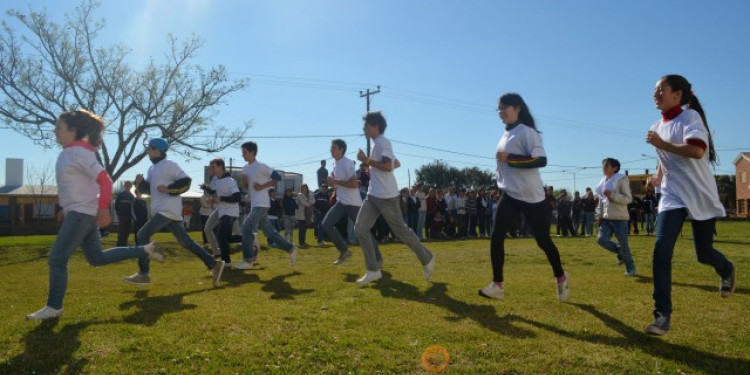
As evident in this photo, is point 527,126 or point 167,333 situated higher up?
point 527,126

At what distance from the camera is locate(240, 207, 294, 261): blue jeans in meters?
8.54

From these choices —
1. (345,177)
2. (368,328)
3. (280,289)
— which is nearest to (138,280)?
(280,289)

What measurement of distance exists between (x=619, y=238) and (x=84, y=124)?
24.2 ft

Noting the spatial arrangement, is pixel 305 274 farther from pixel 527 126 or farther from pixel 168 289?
pixel 527 126

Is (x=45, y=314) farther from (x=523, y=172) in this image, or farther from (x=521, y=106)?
(x=521, y=106)

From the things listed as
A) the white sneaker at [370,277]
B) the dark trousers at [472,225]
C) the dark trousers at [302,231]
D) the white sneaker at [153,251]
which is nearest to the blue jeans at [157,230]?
the white sneaker at [153,251]

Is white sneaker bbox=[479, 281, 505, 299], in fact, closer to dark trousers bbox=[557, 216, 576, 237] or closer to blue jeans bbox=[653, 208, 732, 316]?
blue jeans bbox=[653, 208, 732, 316]

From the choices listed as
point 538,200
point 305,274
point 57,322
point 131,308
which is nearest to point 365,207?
point 305,274

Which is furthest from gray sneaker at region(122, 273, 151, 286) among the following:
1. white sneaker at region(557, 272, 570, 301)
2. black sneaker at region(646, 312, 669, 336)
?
black sneaker at region(646, 312, 669, 336)

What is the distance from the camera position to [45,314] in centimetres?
459

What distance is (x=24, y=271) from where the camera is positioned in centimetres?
968

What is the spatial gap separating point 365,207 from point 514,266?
3.84 metres

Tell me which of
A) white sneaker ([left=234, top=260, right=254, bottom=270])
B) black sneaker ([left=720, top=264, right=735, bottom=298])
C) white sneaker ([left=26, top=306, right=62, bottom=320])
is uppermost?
black sneaker ([left=720, top=264, right=735, bottom=298])

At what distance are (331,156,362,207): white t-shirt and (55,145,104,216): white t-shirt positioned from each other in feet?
11.9
